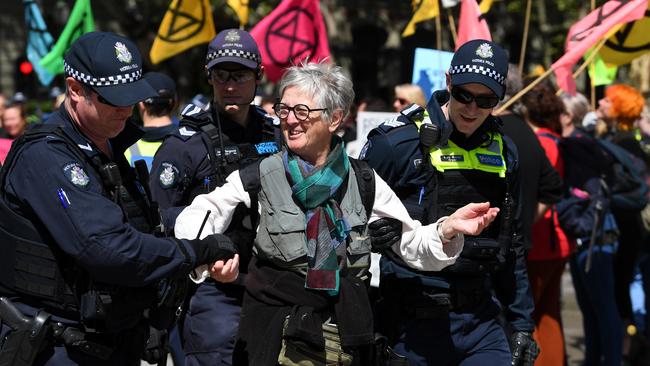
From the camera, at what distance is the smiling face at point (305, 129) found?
4.09 metres

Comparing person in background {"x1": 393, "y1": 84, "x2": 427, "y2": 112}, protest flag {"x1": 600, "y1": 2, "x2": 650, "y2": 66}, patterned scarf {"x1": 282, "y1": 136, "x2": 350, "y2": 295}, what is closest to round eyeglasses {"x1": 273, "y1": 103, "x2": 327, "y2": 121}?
patterned scarf {"x1": 282, "y1": 136, "x2": 350, "y2": 295}

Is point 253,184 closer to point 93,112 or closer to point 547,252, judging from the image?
point 93,112

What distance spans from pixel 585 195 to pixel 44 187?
4887 mm

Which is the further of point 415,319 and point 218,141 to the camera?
point 218,141

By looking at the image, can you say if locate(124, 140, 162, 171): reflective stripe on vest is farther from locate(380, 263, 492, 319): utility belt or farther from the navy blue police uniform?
locate(380, 263, 492, 319): utility belt

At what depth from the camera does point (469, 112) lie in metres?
4.80

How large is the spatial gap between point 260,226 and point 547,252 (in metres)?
3.69

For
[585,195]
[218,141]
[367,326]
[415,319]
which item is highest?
[218,141]

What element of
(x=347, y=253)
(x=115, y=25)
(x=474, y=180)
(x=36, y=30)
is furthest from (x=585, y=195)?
(x=115, y=25)

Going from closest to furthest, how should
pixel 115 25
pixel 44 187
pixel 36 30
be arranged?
pixel 44 187 → pixel 36 30 → pixel 115 25

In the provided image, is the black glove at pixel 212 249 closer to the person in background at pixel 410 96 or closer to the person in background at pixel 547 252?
the person in background at pixel 547 252

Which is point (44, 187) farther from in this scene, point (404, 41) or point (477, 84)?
point (404, 41)

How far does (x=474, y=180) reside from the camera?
15.9 ft

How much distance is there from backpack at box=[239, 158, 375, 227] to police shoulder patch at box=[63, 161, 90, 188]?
650 millimetres
